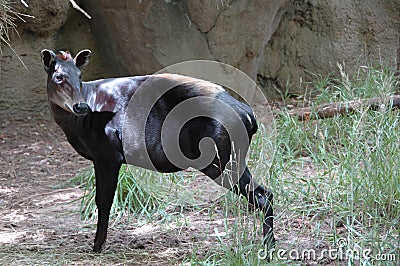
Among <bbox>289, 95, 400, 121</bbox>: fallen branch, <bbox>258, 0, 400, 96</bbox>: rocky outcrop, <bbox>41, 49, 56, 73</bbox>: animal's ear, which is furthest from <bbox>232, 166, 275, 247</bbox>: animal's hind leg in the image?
<bbox>258, 0, 400, 96</bbox>: rocky outcrop

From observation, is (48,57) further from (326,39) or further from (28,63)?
(326,39)

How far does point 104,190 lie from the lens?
432 centimetres

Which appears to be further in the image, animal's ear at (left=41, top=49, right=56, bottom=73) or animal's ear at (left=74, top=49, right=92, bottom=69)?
animal's ear at (left=74, top=49, right=92, bottom=69)

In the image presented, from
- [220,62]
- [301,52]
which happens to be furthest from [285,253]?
[301,52]

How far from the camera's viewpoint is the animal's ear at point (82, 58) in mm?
4363

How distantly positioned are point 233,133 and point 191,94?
39cm

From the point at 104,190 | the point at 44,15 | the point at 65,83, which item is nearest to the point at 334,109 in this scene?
the point at 104,190

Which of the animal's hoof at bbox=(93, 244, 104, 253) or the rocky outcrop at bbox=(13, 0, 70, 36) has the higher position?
the rocky outcrop at bbox=(13, 0, 70, 36)

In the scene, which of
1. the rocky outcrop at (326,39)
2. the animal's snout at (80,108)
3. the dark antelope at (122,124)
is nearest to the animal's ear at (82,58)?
the dark antelope at (122,124)

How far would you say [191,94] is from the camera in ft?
14.0

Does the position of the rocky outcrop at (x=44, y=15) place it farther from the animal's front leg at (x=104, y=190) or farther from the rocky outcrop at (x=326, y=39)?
the animal's front leg at (x=104, y=190)

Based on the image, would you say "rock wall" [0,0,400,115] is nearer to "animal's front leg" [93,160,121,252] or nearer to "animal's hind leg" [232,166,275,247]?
"animal's front leg" [93,160,121,252]

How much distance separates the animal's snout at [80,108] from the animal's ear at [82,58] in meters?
0.41

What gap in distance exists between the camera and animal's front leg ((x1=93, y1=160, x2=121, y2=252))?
429cm
